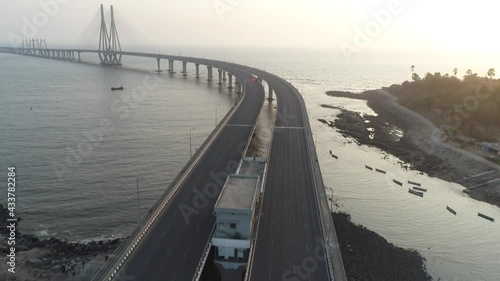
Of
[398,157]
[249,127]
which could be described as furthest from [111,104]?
[398,157]

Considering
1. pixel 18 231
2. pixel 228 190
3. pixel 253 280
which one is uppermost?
pixel 228 190

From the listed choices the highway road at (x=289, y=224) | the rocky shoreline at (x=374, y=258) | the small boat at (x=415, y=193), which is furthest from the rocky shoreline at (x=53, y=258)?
the small boat at (x=415, y=193)

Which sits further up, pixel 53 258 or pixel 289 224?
pixel 289 224

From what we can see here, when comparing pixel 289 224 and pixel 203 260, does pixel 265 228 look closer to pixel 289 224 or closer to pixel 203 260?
pixel 289 224

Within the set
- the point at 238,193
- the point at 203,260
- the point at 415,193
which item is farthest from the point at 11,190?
the point at 415,193

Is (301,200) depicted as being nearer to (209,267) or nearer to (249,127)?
(209,267)

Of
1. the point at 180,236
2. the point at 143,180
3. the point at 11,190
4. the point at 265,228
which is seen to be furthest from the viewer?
the point at 143,180
